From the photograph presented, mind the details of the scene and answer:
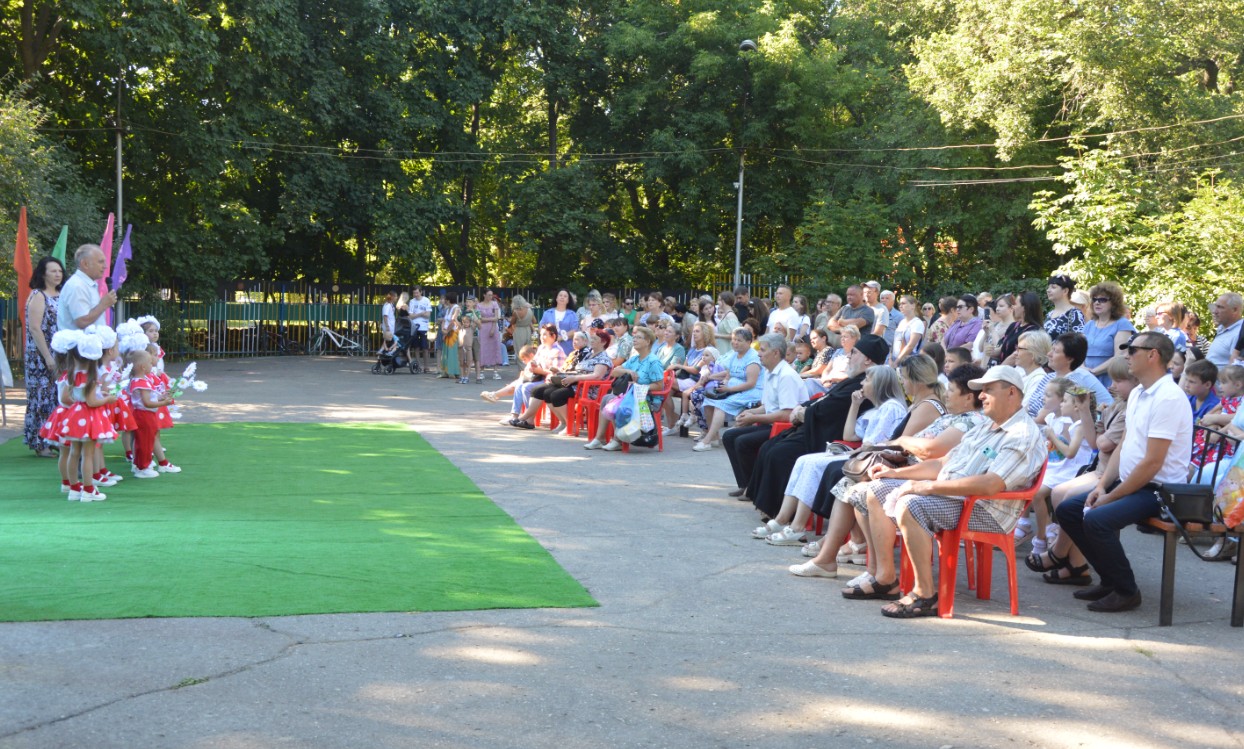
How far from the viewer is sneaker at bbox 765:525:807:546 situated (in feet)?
25.2

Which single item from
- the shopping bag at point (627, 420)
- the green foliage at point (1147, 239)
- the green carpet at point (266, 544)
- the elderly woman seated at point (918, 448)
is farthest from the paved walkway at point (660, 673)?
the green foliage at point (1147, 239)

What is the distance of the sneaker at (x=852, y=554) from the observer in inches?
283

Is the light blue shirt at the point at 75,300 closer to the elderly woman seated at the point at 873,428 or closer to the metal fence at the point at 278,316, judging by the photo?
the elderly woman seated at the point at 873,428

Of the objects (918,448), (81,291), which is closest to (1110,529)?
(918,448)

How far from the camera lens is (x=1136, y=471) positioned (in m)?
6.00

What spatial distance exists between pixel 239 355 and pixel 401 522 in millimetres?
21046

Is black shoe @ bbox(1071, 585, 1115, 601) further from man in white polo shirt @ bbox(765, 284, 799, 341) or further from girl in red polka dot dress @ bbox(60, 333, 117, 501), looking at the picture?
man in white polo shirt @ bbox(765, 284, 799, 341)

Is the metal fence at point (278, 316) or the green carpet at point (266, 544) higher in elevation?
the metal fence at point (278, 316)

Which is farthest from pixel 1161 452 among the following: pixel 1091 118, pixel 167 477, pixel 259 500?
pixel 1091 118

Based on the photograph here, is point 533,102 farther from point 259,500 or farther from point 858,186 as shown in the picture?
point 259,500

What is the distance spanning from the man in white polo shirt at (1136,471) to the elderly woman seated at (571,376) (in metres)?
7.33

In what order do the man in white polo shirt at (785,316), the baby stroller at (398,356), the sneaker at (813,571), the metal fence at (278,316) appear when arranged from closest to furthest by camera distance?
the sneaker at (813,571)
the man in white polo shirt at (785,316)
the baby stroller at (398,356)
the metal fence at (278,316)

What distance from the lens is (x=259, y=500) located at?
8.92m

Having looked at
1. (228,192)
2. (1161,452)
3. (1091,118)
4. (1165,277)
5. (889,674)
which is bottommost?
(889,674)
